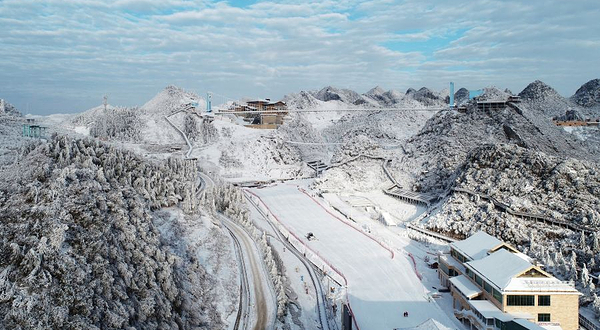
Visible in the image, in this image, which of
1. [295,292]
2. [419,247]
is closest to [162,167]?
[295,292]

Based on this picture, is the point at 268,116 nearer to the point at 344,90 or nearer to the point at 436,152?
the point at 436,152

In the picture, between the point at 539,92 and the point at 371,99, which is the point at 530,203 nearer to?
the point at 539,92

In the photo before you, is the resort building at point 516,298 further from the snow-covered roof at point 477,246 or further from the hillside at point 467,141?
the hillside at point 467,141

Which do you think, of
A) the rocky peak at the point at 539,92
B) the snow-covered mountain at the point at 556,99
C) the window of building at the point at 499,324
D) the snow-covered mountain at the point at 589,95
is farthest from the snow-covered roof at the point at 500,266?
the rocky peak at the point at 539,92

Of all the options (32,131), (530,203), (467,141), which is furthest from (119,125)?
(530,203)

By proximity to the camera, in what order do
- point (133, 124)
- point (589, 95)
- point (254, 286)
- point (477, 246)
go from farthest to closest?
1. point (589, 95)
2. point (133, 124)
3. point (477, 246)
4. point (254, 286)

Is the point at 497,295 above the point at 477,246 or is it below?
below
